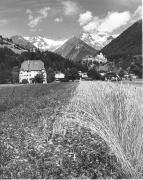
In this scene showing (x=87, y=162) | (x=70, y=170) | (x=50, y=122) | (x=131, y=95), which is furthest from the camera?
(x=50, y=122)

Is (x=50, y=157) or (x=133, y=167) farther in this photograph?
(x=50, y=157)

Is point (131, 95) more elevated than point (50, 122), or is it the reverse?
point (131, 95)

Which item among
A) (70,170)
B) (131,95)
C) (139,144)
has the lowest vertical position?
(70,170)

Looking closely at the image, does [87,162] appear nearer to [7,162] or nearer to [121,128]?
[121,128]

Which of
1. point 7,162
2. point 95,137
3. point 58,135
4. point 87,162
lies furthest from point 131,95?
point 7,162

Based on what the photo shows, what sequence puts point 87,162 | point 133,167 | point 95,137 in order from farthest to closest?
1. point 95,137
2. point 87,162
3. point 133,167

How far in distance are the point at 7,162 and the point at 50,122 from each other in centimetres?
522

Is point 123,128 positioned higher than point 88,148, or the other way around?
point 123,128

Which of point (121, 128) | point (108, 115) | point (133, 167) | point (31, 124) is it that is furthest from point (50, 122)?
point (133, 167)

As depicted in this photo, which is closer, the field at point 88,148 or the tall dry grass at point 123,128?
the tall dry grass at point 123,128

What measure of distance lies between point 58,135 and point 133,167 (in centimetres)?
461

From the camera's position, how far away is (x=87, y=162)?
28.4 ft

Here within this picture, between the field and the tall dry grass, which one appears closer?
the tall dry grass

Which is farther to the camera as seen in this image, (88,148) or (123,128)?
(88,148)
